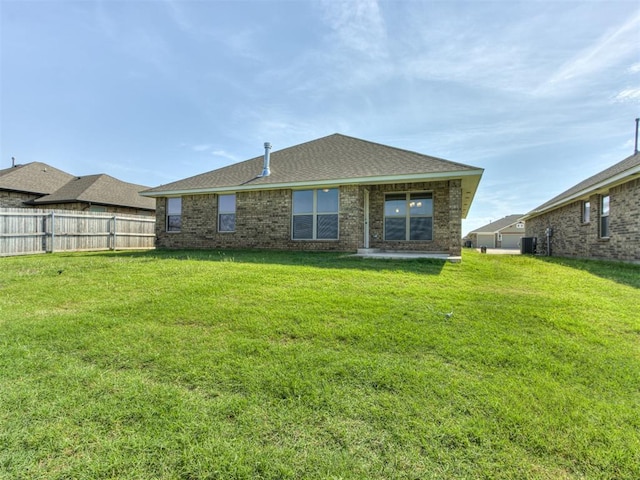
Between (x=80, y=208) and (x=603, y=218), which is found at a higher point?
(x=80, y=208)

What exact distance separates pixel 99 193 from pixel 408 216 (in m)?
21.7

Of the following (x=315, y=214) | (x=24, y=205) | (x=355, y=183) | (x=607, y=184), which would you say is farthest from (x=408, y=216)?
(x=24, y=205)

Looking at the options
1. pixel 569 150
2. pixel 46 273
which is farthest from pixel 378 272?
pixel 569 150

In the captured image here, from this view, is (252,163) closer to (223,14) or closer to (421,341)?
(223,14)

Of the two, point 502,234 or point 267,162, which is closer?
point 267,162

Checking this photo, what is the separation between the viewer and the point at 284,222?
40.2 ft

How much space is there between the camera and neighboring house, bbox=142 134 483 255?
10.7m

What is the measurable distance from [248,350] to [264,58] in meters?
11.2

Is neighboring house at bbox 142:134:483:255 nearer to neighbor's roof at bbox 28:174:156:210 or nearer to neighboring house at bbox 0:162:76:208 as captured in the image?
neighbor's roof at bbox 28:174:156:210

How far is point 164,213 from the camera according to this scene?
14719 mm

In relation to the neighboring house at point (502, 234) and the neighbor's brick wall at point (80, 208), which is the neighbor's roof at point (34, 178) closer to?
the neighbor's brick wall at point (80, 208)

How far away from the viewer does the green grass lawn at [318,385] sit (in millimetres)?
1855

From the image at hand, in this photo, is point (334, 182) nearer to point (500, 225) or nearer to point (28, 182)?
point (28, 182)

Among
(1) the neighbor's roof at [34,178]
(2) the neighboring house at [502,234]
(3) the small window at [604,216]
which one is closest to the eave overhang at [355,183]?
(3) the small window at [604,216]
